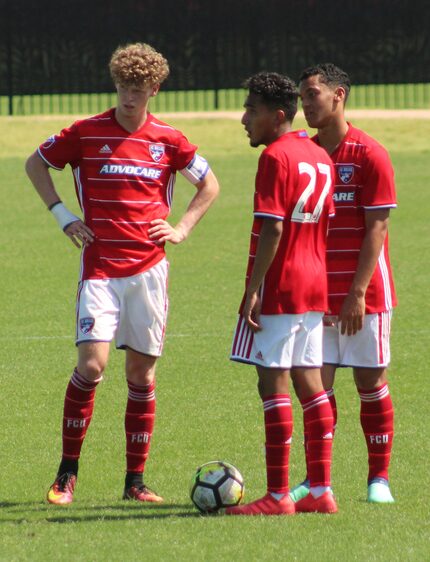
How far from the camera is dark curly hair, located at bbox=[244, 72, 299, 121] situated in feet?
21.3

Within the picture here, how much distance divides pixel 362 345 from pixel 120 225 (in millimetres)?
1395

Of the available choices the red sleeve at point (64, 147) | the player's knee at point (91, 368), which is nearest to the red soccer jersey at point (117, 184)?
the red sleeve at point (64, 147)

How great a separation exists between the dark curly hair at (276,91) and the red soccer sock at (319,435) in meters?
1.39

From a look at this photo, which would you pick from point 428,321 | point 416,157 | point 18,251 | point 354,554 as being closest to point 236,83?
point 416,157

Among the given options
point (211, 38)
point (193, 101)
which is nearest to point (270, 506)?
point (211, 38)

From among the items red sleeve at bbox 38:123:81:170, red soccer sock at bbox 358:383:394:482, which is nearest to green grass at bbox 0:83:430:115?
red sleeve at bbox 38:123:81:170

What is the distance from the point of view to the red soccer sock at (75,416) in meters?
7.18

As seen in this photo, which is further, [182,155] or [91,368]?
[182,155]

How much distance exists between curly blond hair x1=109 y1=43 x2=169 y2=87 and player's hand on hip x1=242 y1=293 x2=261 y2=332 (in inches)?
51.3

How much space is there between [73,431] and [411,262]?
9017 mm

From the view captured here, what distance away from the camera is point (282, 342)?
6559mm

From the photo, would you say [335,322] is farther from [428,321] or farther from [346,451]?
[428,321]

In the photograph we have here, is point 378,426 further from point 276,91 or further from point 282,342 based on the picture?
point 276,91

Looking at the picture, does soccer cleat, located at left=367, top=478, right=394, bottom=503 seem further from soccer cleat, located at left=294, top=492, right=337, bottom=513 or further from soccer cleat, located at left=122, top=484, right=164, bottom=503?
soccer cleat, located at left=122, top=484, right=164, bottom=503
